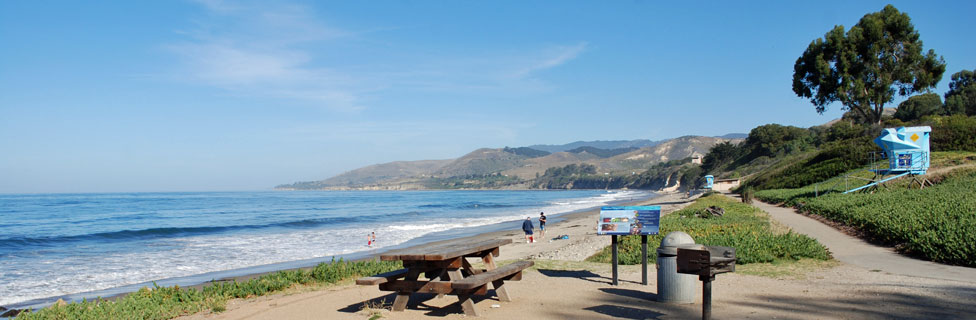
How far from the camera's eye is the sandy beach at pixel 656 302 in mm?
6582

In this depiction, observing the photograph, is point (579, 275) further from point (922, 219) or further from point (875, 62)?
point (875, 62)

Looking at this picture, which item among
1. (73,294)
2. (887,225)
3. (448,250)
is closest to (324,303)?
(448,250)

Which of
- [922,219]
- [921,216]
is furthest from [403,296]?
[921,216]

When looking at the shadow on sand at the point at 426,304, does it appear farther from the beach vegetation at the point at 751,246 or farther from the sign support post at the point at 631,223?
the beach vegetation at the point at 751,246

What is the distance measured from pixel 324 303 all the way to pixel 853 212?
14382 millimetres

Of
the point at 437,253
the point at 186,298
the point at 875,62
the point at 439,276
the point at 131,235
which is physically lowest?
the point at 131,235

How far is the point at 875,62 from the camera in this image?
40781mm

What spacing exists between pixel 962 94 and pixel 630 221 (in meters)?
65.7

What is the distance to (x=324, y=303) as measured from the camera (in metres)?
7.97

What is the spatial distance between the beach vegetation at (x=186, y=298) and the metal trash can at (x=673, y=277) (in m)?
5.15

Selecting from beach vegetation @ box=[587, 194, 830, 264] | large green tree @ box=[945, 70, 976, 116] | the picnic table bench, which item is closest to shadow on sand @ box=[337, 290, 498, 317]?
the picnic table bench

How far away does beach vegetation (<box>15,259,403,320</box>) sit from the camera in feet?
24.4

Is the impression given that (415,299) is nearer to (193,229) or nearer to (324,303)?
(324,303)

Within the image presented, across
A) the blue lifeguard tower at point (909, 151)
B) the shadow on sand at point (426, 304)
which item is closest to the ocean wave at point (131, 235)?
the shadow on sand at point (426, 304)
